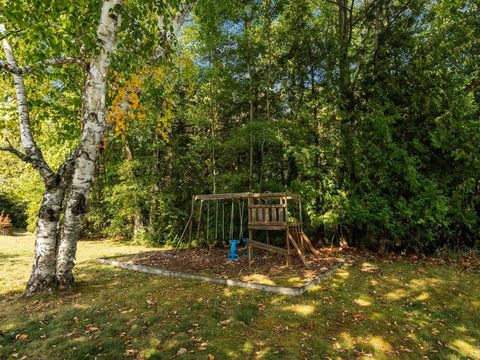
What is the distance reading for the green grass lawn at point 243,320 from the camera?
3.66 m

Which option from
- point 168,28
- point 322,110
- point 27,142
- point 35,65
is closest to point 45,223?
point 27,142

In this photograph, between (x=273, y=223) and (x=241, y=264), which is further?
(x=241, y=264)

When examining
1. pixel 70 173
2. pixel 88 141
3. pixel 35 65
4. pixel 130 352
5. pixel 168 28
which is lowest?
pixel 130 352

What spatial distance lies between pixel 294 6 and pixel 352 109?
4109 mm

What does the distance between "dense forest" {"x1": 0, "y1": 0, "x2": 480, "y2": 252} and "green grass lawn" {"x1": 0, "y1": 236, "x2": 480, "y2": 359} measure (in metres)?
2.55

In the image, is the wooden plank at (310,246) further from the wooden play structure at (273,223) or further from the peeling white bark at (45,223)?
the peeling white bark at (45,223)

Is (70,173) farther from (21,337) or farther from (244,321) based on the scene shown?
(244,321)

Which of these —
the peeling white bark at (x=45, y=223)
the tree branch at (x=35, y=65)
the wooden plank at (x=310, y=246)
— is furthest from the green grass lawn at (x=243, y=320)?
the tree branch at (x=35, y=65)

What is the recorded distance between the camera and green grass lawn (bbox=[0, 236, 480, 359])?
3.66 meters

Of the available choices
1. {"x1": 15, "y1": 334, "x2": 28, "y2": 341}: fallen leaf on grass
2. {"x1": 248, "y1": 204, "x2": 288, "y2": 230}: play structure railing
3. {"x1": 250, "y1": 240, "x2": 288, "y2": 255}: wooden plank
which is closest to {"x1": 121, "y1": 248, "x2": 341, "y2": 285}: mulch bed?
{"x1": 250, "y1": 240, "x2": 288, "y2": 255}: wooden plank

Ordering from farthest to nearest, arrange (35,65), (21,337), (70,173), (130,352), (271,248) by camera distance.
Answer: (271,248)
(35,65)
(70,173)
(21,337)
(130,352)

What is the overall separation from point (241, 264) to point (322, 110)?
552 centimetres

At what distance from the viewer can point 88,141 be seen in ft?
18.5

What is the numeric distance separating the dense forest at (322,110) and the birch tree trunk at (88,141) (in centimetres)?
39
